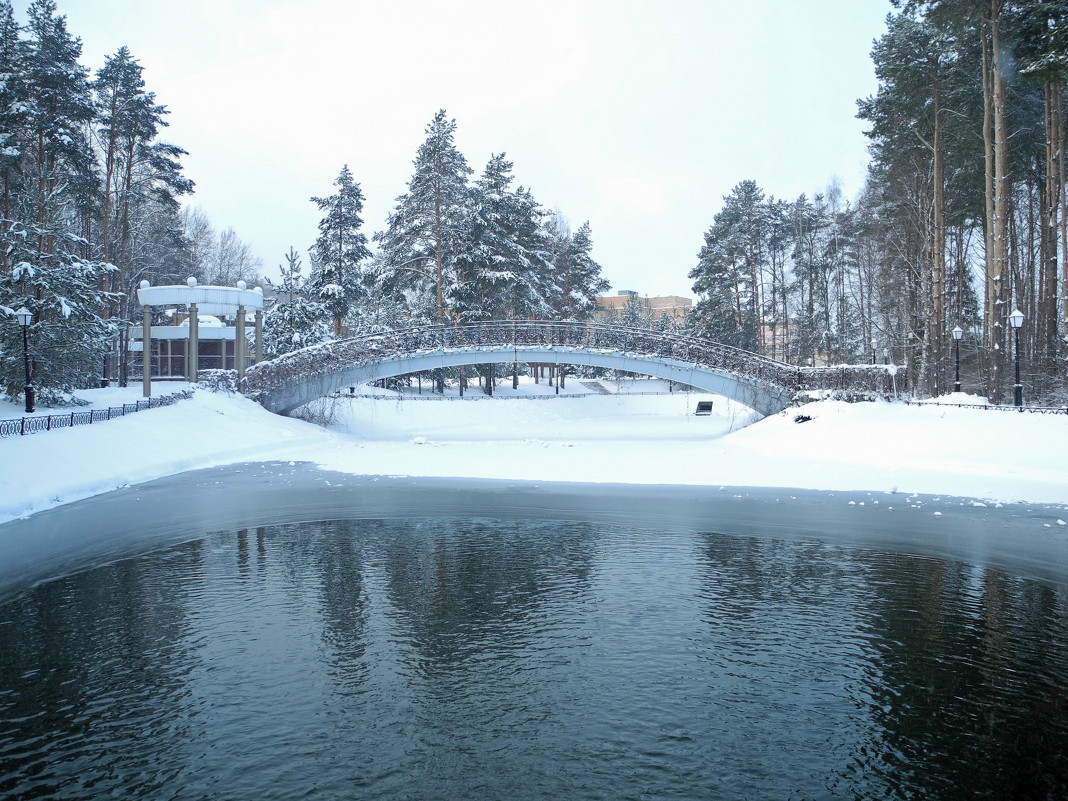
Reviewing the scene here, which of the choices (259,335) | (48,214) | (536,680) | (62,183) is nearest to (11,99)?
(62,183)

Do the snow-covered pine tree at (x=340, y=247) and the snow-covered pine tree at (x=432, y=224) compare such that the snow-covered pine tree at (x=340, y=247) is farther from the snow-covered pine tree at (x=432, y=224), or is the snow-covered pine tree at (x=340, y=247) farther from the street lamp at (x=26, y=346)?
the street lamp at (x=26, y=346)

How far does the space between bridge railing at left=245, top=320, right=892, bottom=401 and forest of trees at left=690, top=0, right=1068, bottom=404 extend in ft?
20.0

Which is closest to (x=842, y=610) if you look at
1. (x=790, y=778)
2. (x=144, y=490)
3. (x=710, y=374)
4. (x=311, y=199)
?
(x=790, y=778)

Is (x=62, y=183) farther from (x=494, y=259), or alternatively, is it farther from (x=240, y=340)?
(x=494, y=259)

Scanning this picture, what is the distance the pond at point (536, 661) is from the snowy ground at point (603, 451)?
12.6 ft

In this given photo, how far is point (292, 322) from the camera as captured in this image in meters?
40.5

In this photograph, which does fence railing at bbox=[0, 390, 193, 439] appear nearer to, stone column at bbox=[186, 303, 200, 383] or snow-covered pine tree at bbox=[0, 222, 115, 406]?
snow-covered pine tree at bbox=[0, 222, 115, 406]

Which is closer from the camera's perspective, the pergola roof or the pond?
the pond

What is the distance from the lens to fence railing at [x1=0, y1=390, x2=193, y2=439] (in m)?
16.8

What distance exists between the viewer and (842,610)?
8.16 m

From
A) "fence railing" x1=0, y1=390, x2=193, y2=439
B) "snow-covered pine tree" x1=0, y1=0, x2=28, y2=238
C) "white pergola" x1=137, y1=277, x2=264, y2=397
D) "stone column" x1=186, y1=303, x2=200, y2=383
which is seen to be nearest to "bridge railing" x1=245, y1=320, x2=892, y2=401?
"white pergola" x1=137, y1=277, x2=264, y2=397

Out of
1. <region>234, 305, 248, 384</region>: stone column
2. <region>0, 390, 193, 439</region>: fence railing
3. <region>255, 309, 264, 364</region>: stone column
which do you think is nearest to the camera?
<region>0, 390, 193, 439</region>: fence railing

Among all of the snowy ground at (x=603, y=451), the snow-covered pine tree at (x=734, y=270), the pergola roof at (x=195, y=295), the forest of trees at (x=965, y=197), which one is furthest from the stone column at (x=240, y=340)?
the snow-covered pine tree at (x=734, y=270)

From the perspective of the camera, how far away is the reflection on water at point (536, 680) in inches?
193
